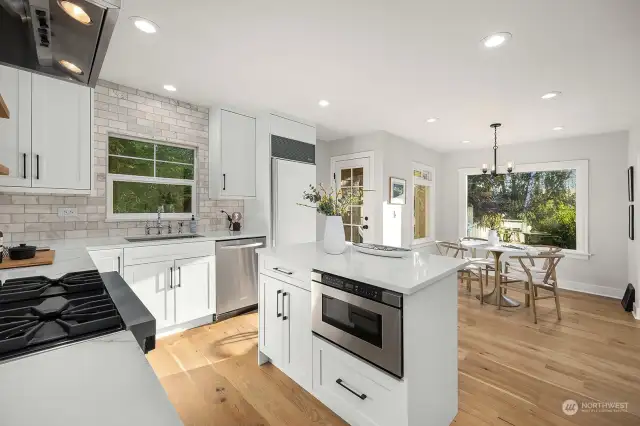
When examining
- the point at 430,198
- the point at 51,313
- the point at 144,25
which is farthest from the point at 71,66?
the point at 430,198

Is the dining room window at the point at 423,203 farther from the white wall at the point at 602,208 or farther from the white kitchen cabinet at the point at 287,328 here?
the white kitchen cabinet at the point at 287,328

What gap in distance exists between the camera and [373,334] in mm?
1531

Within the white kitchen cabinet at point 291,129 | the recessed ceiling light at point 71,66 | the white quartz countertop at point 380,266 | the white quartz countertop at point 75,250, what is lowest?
the white quartz countertop at point 380,266

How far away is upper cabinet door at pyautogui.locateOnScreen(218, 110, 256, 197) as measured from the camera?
3557mm

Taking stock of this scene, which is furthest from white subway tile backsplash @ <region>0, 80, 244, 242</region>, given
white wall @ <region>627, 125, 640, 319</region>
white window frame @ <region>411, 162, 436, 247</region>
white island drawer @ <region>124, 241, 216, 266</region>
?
white wall @ <region>627, 125, 640, 319</region>

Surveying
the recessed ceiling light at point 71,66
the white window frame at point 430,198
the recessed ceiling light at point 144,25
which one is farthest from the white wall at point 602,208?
the recessed ceiling light at point 71,66

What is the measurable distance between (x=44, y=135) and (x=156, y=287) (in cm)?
158

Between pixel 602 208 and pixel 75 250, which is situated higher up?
pixel 602 208

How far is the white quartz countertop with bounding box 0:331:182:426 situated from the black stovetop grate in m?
0.50

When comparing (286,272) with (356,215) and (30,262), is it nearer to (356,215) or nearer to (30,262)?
(30,262)

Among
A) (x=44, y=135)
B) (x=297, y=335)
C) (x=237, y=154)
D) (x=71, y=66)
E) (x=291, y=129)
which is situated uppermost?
(x=291, y=129)

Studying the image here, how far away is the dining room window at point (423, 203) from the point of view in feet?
18.8

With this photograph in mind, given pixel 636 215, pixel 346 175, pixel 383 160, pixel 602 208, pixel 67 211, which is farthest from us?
pixel 346 175

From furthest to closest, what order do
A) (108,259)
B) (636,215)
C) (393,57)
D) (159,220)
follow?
(636,215) < (159,220) < (108,259) < (393,57)
